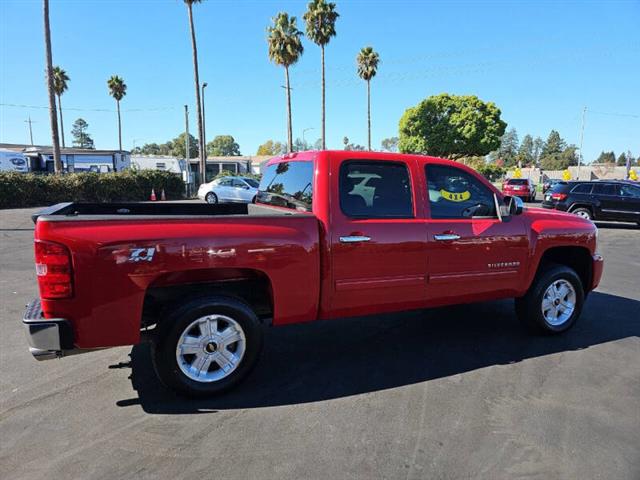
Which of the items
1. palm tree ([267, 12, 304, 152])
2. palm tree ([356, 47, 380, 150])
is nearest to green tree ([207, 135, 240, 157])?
palm tree ([356, 47, 380, 150])

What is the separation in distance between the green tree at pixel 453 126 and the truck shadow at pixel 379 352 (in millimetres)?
41833

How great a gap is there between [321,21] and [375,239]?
3629cm

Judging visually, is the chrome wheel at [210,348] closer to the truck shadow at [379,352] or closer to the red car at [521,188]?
the truck shadow at [379,352]

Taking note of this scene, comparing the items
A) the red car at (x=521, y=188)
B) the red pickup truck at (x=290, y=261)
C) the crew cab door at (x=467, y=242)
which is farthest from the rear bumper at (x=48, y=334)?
the red car at (x=521, y=188)

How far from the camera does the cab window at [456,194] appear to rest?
4066mm

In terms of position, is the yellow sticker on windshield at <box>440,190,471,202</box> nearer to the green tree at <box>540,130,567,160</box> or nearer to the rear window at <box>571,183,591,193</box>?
the rear window at <box>571,183,591,193</box>

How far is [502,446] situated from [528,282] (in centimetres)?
217

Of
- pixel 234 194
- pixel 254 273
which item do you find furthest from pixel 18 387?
pixel 234 194

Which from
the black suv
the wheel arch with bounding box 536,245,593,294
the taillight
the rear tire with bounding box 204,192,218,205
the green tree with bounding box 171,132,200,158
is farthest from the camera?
the green tree with bounding box 171,132,200,158

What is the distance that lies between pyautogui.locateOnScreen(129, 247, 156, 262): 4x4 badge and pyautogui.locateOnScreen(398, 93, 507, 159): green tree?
149 feet

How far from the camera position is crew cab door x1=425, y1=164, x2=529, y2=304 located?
3.99 meters

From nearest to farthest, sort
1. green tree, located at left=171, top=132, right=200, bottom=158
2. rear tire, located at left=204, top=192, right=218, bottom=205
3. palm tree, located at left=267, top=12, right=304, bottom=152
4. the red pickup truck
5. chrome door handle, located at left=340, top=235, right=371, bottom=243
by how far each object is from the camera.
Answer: the red pickup truck
chrome door handle, located at left=340, top=235, right=371, bottom=243
rear tire, located at left=204, top=192, right=218, bottom=205
palm tree, located at left=267, top=12, right=304, bottom=152
green tree, located at left=171, top=132, right=200, bottom=158

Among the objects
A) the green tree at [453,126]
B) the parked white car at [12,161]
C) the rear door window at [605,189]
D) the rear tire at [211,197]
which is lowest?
the rear tire at [211,197]

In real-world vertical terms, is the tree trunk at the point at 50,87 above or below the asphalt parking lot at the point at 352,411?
above
